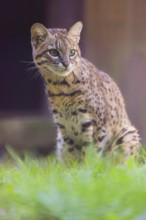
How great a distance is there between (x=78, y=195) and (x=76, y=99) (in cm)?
245

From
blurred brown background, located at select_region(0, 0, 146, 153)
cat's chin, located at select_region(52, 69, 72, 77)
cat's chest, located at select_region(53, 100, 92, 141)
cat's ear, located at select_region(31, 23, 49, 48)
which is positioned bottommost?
cat's chest, located at select_region(53, 100, 92, 141)

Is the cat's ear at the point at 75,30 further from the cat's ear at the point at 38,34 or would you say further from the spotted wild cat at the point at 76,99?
the cat's ear at the point at 38,34

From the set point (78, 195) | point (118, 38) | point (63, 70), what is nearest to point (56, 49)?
point (63, 70)

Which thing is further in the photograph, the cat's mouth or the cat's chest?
the cat's chest

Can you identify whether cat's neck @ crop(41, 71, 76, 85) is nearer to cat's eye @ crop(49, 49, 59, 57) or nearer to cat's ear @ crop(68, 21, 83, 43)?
cat's eye @ crop(49, 49, 59, 57)

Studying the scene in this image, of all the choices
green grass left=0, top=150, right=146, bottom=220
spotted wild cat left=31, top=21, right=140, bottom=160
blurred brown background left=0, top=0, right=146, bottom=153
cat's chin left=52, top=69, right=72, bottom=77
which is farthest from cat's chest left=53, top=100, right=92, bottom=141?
blurred brown background left=0, top=0, right=146, bottom=153

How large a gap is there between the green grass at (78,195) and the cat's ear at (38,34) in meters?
1.65

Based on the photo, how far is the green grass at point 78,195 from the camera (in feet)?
12.3

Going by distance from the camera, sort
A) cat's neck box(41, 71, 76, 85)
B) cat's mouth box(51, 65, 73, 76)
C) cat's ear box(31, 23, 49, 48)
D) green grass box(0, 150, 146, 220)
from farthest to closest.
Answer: cat's neck box(41, 71, 76, 85)
cat's ear box(31, 23, 49, 48)
cat's mouth box(51, 65, 73, 76)
green grass box(0, 150, 146, 220)

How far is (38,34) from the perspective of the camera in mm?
6262

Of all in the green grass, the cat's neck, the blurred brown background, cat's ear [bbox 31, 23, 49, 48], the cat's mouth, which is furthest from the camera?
the blurred brown background

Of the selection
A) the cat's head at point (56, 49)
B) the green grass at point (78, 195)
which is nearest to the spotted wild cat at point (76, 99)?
the cat's head at point (56, 49)

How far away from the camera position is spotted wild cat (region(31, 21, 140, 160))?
620cm

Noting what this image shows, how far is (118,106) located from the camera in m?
6.85
